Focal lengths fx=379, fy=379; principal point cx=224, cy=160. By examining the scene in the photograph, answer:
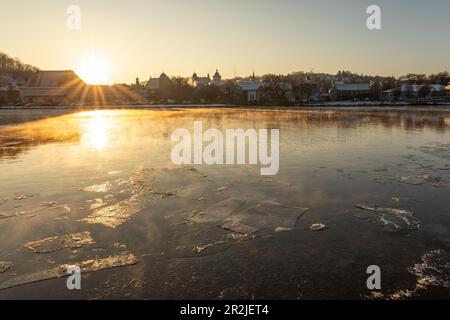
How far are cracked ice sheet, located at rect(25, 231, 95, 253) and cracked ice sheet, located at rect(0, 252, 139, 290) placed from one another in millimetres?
689

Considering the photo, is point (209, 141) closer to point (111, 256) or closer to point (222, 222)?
point (222, 222)

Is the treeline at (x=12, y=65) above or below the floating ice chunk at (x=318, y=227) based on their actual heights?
above

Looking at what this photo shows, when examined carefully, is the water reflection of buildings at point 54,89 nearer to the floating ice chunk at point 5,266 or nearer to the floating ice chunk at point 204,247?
the floating ice chunk at point 5,266

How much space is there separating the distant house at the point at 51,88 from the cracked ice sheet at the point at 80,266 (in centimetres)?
9255

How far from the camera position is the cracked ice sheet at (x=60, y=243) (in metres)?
6.11

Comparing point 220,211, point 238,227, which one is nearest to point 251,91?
point 220,211

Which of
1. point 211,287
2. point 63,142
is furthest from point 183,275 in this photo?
point 63,142

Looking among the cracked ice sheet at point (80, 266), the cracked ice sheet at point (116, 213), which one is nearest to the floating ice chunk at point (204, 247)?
the cracked ice sheet at point (80, 266)

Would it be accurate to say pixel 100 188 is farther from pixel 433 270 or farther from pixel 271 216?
pixel 433 270

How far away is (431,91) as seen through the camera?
99.1m

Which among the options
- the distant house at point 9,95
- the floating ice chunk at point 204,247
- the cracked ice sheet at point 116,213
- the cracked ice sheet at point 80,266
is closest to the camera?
the cracked ice sheet at point 80,266

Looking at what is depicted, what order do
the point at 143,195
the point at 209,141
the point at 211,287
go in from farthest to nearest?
the point at 209,141 → the point at 143,195 → the point at 211,287
